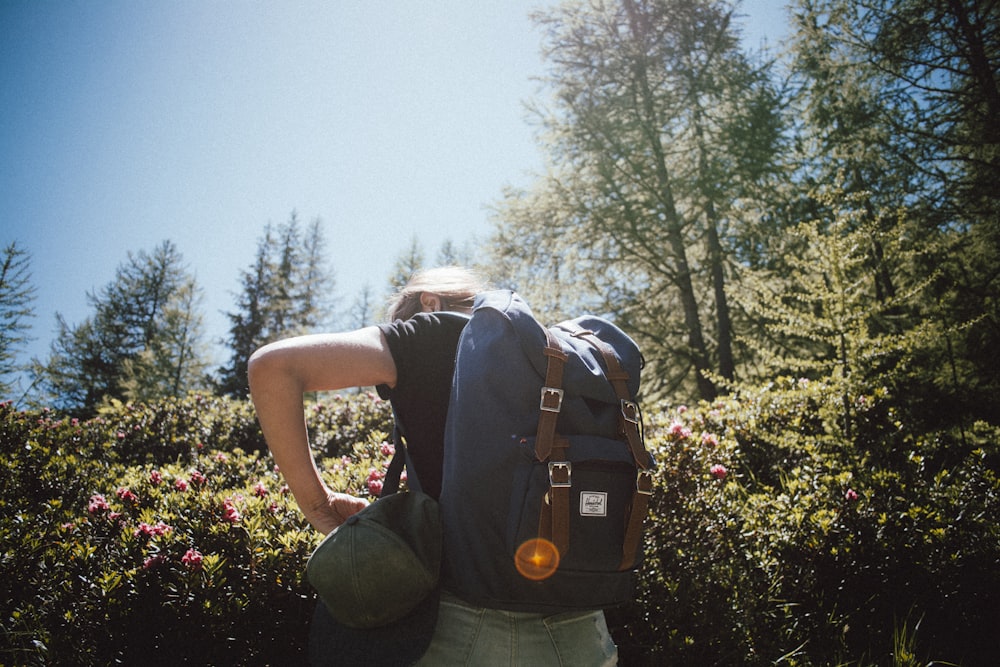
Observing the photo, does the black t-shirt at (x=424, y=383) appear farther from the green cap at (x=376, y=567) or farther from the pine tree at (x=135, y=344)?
the pine tree at (x=135, y=344)

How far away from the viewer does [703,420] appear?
4.67 metres

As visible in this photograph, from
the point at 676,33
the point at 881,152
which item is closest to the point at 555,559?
the point at 881,152

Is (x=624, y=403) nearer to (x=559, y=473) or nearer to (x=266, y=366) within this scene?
(x=559, y=473)

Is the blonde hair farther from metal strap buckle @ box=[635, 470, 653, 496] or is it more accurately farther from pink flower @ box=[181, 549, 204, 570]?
pink flower @ box=[181, 549, 204, 570]

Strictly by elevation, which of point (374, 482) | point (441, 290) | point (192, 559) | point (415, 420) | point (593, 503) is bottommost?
point (192, 559)

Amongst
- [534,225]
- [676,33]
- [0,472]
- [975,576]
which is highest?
[676,33]


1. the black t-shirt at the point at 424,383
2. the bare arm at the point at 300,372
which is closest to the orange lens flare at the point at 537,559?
the black t-shirt at the point at 424,383

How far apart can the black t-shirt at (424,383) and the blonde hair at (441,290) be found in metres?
0.29

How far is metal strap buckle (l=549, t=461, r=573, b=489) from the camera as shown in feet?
3.35

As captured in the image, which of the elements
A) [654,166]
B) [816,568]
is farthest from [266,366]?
[654,166]

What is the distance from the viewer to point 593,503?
1084 mm

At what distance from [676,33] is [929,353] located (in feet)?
27.8

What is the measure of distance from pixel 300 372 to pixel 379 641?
64 cm

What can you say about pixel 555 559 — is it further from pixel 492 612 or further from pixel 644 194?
pixel 644 194
